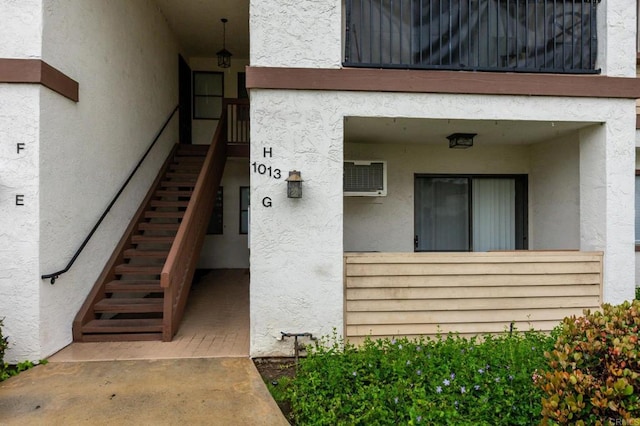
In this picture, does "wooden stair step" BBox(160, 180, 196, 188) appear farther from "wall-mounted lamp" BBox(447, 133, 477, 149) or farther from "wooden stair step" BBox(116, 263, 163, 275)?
"wall-mounted lamp" BBox(447, 133, 477, 149)

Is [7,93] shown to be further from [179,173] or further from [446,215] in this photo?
[446,215]

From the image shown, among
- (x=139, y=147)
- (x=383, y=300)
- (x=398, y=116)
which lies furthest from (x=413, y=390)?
Answer: (x=139, y=147)

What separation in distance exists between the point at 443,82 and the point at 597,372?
3304 millimetres

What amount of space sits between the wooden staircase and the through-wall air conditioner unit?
2583 mm

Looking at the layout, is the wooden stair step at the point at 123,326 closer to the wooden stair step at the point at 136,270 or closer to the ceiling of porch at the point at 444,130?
the wooden stair step at the point at 136,270

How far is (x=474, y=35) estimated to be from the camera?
4523mm

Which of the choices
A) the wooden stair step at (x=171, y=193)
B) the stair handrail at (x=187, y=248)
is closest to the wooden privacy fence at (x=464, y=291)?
the stair handrail at (x=187, y=248)

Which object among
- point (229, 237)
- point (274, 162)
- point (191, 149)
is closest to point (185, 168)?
point (191, 149)

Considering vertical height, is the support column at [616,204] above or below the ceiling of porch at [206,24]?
below

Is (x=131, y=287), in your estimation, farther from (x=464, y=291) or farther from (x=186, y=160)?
(x=464, y=291)

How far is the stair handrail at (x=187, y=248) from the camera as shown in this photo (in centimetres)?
445

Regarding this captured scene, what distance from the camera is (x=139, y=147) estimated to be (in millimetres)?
6363

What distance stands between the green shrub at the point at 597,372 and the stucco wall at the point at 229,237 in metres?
7.38

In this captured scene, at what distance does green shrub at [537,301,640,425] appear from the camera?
193 cm
